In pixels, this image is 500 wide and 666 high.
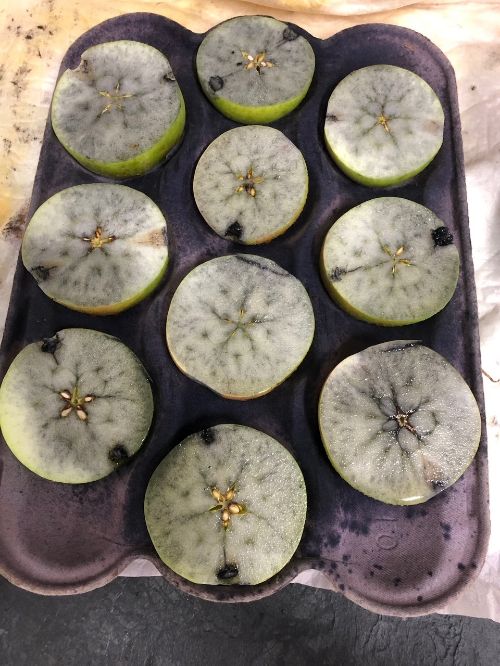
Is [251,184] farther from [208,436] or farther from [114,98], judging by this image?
[208,436]

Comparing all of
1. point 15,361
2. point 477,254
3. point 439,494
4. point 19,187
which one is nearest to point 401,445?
point 439,494

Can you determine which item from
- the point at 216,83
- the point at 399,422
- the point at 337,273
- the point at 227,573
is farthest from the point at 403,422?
the point at 216,83

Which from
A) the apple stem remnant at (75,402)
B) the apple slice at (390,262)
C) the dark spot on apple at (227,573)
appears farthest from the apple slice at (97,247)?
the dark spot on apple at (227,573)

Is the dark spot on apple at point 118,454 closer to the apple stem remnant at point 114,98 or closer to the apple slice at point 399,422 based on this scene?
the apple slice at point 399,422

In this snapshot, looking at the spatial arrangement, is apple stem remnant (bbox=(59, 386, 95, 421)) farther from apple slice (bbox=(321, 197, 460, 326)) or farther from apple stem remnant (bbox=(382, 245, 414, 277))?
apple stem remnant (bbox=(382, 245, 414, 277))

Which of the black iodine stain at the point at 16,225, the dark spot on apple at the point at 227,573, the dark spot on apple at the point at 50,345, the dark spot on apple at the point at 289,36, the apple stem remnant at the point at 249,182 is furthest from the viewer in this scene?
the black iodine stain at the point at 16,225

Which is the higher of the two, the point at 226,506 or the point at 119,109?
the point at 119,109
